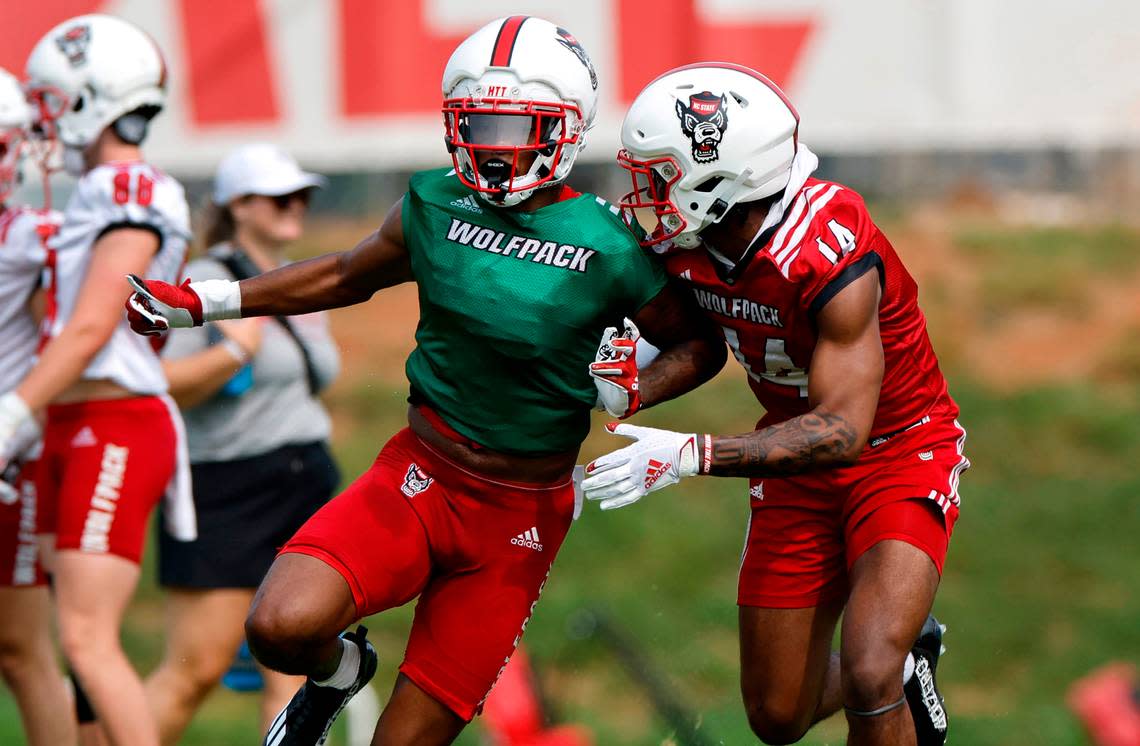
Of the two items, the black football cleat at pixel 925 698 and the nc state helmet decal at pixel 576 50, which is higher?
the nc state helmet decal at pixel 576 50

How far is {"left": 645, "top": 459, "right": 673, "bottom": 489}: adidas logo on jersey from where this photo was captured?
4.24m

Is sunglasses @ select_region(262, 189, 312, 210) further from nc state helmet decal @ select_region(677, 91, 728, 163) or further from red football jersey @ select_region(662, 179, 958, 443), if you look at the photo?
nc state helmet decal @ select_region(677, 91, 728, 163)

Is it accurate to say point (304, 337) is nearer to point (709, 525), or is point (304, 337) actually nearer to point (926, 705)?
point (926, 705)

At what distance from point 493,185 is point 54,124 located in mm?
1915

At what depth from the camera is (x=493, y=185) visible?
446cm

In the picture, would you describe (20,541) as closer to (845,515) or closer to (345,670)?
(345,670)

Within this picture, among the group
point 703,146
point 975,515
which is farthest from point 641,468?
point 975,515

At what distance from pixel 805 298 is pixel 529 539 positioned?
1063 mm

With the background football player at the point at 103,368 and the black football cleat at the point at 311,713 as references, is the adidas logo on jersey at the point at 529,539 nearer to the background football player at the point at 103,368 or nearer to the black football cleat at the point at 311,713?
the black football cleat at the point at 311,713

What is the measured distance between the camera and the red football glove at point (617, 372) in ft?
A: 14.1

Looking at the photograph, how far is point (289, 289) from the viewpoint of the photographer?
15.9ft

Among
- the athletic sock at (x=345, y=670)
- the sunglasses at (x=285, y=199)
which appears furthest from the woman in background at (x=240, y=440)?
the athletic sock at (x=345, y=670)

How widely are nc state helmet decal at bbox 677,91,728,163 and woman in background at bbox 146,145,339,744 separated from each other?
212cm

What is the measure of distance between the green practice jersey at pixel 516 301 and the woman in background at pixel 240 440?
5.02 ft
